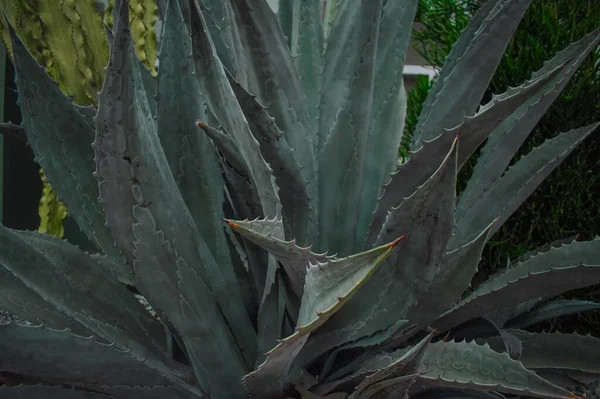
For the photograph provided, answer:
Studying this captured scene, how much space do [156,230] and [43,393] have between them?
23cm

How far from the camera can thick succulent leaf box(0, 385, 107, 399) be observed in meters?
0.68

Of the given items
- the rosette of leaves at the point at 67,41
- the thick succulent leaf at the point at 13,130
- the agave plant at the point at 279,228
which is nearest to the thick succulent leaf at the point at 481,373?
the agave plant at the point at 279,228

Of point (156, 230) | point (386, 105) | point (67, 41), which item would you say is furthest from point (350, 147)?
point (67, 41)

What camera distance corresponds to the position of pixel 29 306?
2.68ft

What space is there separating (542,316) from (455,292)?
39 centimetres

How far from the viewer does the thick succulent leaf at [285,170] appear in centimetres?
77

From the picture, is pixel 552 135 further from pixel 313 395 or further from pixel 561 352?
pixel 313 395

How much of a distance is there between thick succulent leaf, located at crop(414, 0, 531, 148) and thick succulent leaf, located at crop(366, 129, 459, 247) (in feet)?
0.47

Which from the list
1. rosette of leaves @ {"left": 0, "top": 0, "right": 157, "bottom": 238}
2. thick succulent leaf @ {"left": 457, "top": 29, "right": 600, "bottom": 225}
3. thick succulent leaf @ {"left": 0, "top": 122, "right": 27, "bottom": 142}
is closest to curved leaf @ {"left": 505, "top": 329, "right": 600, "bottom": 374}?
thick succulent leaf @ {"left": 457, "top": 29, "right": 600, "bottom": 225}

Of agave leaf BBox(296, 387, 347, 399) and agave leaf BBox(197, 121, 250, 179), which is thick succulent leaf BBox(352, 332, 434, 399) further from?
agave leaf BBox(197, 121, 250, 179)

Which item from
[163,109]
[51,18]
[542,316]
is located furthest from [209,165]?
[51,18]

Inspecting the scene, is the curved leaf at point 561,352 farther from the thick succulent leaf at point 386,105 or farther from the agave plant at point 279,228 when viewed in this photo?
the thick succulent leaf at point 386,105

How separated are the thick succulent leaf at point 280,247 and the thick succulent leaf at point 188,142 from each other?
182 millimetres

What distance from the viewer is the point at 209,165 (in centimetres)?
87
